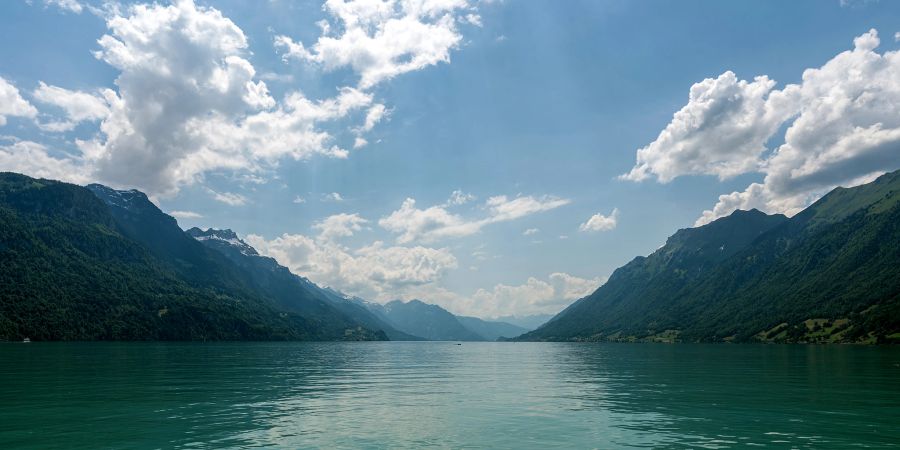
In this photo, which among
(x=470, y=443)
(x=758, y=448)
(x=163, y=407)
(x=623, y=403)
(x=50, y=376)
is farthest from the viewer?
(x=50, y=376)

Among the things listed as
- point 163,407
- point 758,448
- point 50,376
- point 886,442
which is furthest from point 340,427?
point 50,376

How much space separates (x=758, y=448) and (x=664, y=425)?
32.8 ft

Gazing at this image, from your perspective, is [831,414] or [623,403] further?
[623,403]

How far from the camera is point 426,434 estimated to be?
3847cm

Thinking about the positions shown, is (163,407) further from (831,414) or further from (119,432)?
(831,414)

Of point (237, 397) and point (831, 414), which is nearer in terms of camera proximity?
point (831, 414)

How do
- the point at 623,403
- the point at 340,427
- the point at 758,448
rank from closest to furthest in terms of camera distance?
the point at 758,448, the point at 340,427, the point at 623,403

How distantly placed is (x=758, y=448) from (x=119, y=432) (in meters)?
43.2

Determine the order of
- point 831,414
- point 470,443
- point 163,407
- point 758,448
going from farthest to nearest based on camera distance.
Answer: point 163,407, point 831,414, point 470,443, point 758,448

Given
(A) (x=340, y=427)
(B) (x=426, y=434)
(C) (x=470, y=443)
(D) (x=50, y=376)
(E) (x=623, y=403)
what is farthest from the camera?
(D) (x=50, y=376)

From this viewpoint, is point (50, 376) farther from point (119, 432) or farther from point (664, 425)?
point (664, 425)

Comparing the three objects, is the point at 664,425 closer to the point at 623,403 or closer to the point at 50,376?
the point at 623,403

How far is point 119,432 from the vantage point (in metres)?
37.6

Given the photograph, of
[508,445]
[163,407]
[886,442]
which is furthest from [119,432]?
[886,442]
